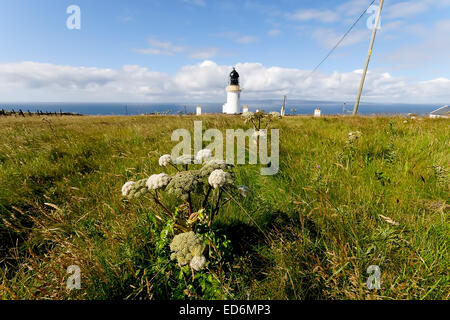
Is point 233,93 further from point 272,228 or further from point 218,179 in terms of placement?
point 218,179

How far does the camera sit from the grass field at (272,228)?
1508 millimetres

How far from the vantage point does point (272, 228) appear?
218 centimetres

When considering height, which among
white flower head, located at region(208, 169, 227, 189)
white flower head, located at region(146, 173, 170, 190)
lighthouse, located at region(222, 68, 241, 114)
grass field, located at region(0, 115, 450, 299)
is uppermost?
lighthouse, located at region(222, 68, 241, 114)

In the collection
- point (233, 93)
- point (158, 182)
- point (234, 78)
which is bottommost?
point (158, 182)

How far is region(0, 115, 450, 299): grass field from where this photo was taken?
151 centimetres

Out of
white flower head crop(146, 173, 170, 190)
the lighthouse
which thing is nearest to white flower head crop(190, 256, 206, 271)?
white flower head crop(146, 173, 170, 190)

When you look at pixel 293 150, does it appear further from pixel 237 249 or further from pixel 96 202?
pixel 96 202

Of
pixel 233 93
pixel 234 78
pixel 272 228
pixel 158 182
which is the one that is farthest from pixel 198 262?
pixel 234 78

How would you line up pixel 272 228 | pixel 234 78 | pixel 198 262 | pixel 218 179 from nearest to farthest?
pixel 198 262 < pixel 218 179 < pixel 272 228 < pixel 234 78

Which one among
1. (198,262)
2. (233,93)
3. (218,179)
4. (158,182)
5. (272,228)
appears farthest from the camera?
(233,93)

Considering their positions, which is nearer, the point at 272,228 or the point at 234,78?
the point at 272,228

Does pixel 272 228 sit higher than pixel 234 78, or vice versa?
pixel 234 78

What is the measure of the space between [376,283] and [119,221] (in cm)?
245

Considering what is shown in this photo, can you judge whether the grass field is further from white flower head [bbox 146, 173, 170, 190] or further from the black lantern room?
the black lantern room
